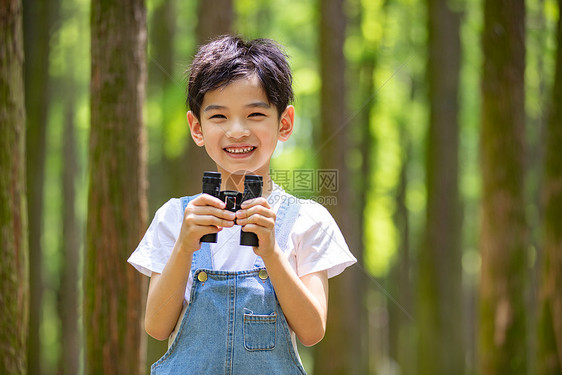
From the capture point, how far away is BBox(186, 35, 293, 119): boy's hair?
246cm

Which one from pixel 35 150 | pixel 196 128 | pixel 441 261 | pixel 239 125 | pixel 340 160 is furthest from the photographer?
pixel 441 261

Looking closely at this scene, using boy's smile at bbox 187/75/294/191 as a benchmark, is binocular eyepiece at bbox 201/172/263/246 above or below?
below

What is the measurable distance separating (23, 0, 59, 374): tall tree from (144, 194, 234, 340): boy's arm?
6850 millimetres

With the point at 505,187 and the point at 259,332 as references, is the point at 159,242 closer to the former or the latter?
the point at 259,332

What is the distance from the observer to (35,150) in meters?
8.79

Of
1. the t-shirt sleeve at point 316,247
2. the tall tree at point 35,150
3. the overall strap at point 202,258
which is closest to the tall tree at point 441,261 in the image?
the tall tree at point 35,150

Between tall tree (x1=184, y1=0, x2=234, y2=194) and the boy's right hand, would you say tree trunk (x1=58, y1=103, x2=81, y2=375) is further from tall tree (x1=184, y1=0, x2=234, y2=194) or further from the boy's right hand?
the boy's right hand

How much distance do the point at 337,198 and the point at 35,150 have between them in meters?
4.44

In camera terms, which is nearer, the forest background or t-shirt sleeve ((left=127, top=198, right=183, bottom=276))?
t-shirt sleeve ((left=127, top=198, right=183, bottom=276))

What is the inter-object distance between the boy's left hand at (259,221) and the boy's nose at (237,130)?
341mm

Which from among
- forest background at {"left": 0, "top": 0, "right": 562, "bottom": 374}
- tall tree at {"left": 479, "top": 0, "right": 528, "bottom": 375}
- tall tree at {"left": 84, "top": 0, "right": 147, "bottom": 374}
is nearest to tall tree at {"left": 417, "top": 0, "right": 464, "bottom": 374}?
forest background at {"left": 0, "top": 0, "right": 562, "bottom": 374}

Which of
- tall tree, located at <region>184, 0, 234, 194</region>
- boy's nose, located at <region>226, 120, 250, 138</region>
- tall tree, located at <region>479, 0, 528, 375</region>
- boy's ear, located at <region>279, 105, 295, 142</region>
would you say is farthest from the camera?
tall tree, located at <region>184, 0, 234, 194</region>

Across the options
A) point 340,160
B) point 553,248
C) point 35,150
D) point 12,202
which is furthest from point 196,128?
point 35,150

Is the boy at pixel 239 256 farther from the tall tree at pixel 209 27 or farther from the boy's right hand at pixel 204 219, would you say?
the tall tree at pixel 209 27
